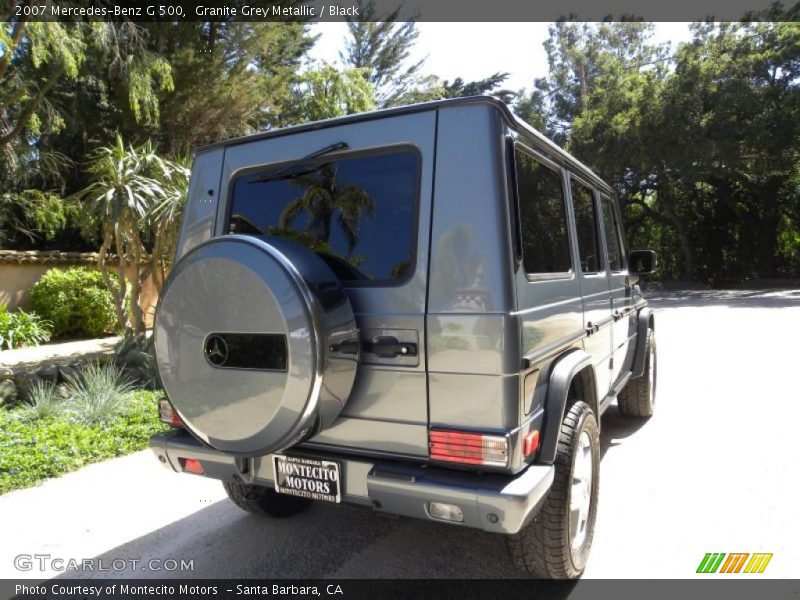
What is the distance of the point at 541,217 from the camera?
2592mm

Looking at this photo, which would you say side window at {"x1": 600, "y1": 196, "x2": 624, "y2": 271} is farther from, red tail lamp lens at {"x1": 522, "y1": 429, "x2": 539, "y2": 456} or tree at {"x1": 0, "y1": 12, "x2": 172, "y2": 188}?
tree at {"x1": 0, "y1": 12, "x2": 172, "y2": 188}

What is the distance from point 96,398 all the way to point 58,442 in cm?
77

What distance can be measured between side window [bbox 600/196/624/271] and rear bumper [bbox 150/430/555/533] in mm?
2303

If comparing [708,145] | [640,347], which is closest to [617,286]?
[640,347]

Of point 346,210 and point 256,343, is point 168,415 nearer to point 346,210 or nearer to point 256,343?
point 256,343

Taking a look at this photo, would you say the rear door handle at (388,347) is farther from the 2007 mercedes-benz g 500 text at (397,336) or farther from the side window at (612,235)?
the side window at (612,235)

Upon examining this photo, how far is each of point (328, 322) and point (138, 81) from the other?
924 cm

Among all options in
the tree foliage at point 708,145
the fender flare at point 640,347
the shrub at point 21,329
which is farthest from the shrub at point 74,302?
the tree foliage at point 708,145

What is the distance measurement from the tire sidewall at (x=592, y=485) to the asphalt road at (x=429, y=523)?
140mm

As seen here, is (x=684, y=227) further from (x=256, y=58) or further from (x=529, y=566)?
(x=529, y=566)

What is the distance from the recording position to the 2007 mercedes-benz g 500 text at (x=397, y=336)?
2055mm

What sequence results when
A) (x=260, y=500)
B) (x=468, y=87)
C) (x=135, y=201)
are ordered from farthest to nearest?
(x=468, y=87) → (x=135, y=201) → (x=260, y=500)

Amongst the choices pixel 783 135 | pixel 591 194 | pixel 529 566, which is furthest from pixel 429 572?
pixel 783 135

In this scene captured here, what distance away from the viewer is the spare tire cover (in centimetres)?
208
